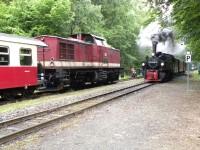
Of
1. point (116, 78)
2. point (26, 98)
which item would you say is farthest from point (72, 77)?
point (116, 78)

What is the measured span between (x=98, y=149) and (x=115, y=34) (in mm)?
40016

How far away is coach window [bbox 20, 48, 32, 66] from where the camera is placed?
18580 mm

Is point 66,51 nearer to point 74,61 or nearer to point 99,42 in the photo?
point 74,61

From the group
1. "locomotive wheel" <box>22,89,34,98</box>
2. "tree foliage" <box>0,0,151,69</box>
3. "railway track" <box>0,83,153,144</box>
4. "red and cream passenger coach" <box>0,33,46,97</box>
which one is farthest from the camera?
"tree foliage" <box>0,0,151,69</box>

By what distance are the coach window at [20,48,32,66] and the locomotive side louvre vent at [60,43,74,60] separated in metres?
4.58

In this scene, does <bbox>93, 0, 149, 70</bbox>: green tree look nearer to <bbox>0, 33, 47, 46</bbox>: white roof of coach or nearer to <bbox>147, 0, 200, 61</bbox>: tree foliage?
<bbox>147, 0, 200, 61</bbox>: tree foliage

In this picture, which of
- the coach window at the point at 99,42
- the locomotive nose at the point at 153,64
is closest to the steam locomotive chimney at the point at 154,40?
the locomotive nose at the point at 153,64

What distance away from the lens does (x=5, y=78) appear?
56.3ft

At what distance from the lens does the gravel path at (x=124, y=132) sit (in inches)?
346

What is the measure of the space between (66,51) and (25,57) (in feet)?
18.9

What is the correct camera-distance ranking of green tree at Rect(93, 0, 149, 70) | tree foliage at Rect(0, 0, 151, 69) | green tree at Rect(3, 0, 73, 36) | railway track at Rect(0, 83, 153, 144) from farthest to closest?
green tree at Rect(93, 0, 149, 70) < tree foliage at Rect(0, 0, 151, 69) < green tree at Rect(3, 0, 73, 36) < railway track at Rect(0, 83, 153, 144)

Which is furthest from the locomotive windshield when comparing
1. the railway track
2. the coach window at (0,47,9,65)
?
the railway track

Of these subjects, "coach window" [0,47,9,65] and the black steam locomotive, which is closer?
"coach window" [0,47,9,65]

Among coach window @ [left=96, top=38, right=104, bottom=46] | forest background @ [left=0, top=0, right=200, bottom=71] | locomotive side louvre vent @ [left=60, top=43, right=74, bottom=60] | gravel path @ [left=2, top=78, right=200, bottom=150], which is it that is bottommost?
gravel path @ [left=2, top=78, right=200, bottom=150]
